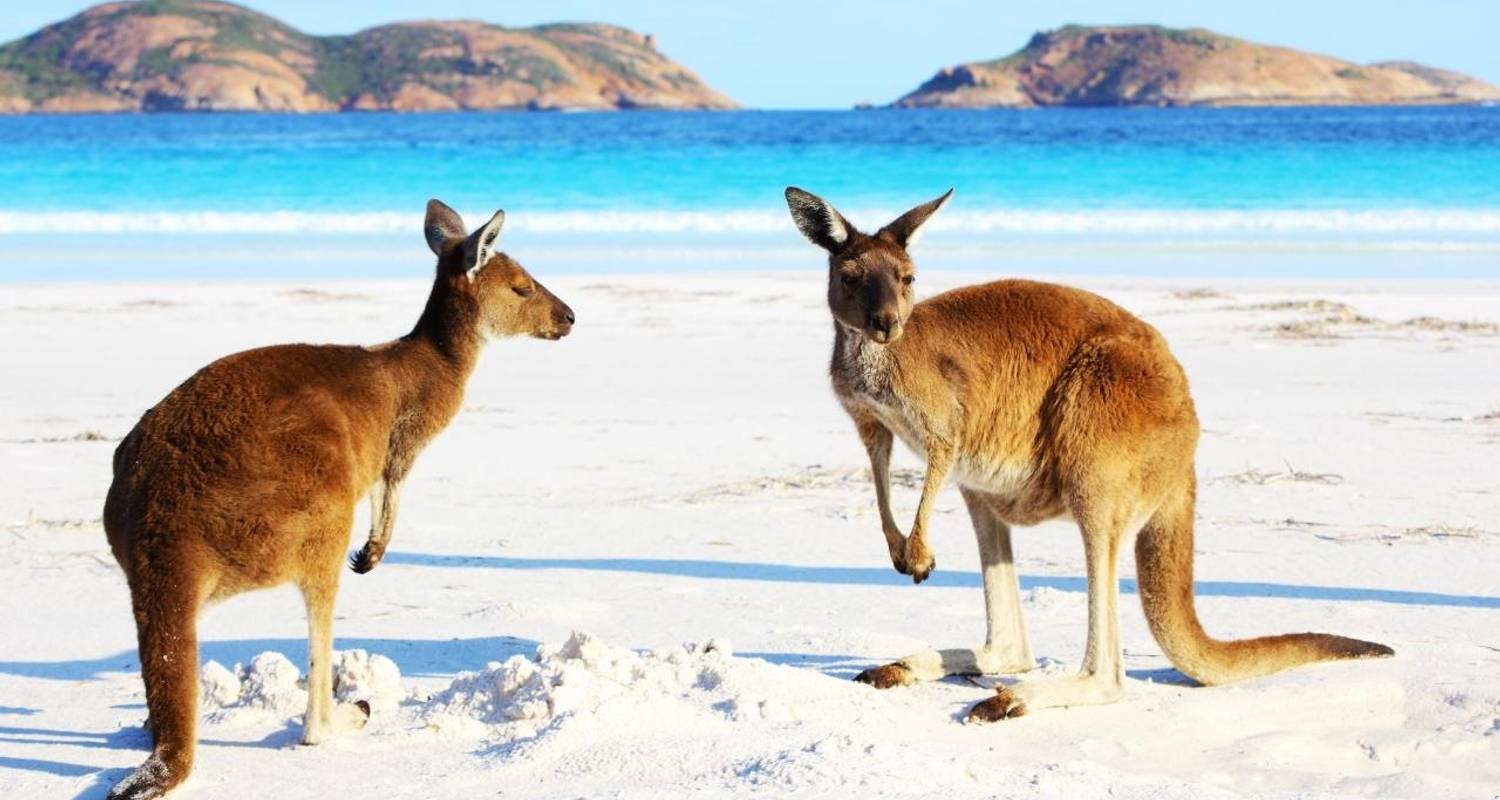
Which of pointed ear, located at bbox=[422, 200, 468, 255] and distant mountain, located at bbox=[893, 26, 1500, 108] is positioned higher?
distant mountain, located at bbox=[893, 26, 1500, 108]

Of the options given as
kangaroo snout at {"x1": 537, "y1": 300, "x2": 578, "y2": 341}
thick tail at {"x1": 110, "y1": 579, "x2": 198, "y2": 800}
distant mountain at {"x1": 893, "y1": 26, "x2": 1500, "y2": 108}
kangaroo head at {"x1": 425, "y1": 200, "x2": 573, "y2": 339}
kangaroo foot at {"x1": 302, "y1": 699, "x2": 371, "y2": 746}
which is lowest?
kangaroo foot at {"x1": 302, "y1": 699, "x2": 371, "y2": 746}

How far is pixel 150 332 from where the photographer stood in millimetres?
10727

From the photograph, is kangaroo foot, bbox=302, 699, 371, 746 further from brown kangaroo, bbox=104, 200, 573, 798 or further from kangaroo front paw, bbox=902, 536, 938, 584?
kangaroo front paw, bbox=902, 536, 938, 584

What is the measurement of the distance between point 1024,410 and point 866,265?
456mm

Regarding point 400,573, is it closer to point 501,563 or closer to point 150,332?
point 501,563

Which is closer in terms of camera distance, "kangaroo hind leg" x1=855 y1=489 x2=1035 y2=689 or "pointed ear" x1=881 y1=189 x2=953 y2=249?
"pointed ear" x1=881 y1=189 x2=953 y2=249

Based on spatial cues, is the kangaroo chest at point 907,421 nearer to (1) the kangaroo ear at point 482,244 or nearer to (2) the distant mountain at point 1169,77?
(1) the kangaroo ear at point 482,244

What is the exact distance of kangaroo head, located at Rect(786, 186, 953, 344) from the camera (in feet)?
12.1

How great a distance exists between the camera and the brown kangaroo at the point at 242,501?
3.01 metres

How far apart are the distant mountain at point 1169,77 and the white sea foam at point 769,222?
6981 centimetres

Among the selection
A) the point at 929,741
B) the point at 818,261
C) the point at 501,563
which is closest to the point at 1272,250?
the point at 818,261

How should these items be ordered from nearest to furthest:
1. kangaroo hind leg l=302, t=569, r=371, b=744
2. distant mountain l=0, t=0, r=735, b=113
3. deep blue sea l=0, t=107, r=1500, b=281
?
kangaroo hind leg l=302, t=569, r=371, b=744 < deep blue sea l=0, t=107, r=1500, b=281 < distant mountain l=0, t=0, r=735, b=113

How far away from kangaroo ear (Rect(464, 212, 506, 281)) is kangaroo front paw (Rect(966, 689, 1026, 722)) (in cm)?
141

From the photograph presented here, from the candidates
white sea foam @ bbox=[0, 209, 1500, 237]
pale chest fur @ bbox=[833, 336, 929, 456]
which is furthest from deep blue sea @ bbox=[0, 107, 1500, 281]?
pale chest fur @ bbox=[833, 336, 929, 456]
